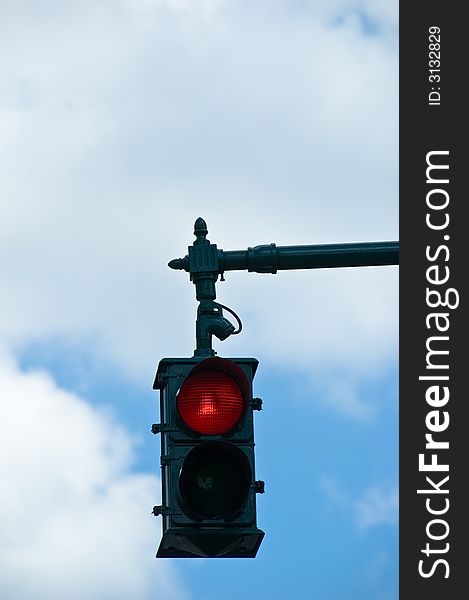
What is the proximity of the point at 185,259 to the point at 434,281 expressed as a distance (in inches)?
47.5

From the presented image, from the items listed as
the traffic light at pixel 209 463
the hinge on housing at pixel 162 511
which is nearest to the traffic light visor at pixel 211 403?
the traffic light at pixel 209 463

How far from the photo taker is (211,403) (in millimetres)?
3865

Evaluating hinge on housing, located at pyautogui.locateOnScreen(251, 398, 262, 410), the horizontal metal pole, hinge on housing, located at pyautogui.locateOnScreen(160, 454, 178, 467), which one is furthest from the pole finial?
hinge on housing, located at pyautogui.locateOnScreen(160, 454, 178, 467)

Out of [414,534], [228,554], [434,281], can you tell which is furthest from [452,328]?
[228,554]

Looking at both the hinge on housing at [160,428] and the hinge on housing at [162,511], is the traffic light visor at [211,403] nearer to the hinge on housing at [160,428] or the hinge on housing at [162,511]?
the hinge on housing at [160,428]

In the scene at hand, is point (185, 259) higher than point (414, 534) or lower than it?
higher

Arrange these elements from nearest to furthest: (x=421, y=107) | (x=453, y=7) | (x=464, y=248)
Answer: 1. (x=464, y=248)
2. (x=421, y=107)
3. (x=453, y=7)

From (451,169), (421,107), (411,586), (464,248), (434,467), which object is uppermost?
(421,107)

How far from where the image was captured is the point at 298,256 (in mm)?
4801

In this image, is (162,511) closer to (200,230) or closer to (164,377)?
(164,377)

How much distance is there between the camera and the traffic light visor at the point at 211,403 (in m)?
3.85

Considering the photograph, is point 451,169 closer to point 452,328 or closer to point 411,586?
point 452,328

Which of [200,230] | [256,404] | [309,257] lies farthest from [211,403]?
[309,257]

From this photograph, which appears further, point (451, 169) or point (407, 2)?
point (407, 2)
